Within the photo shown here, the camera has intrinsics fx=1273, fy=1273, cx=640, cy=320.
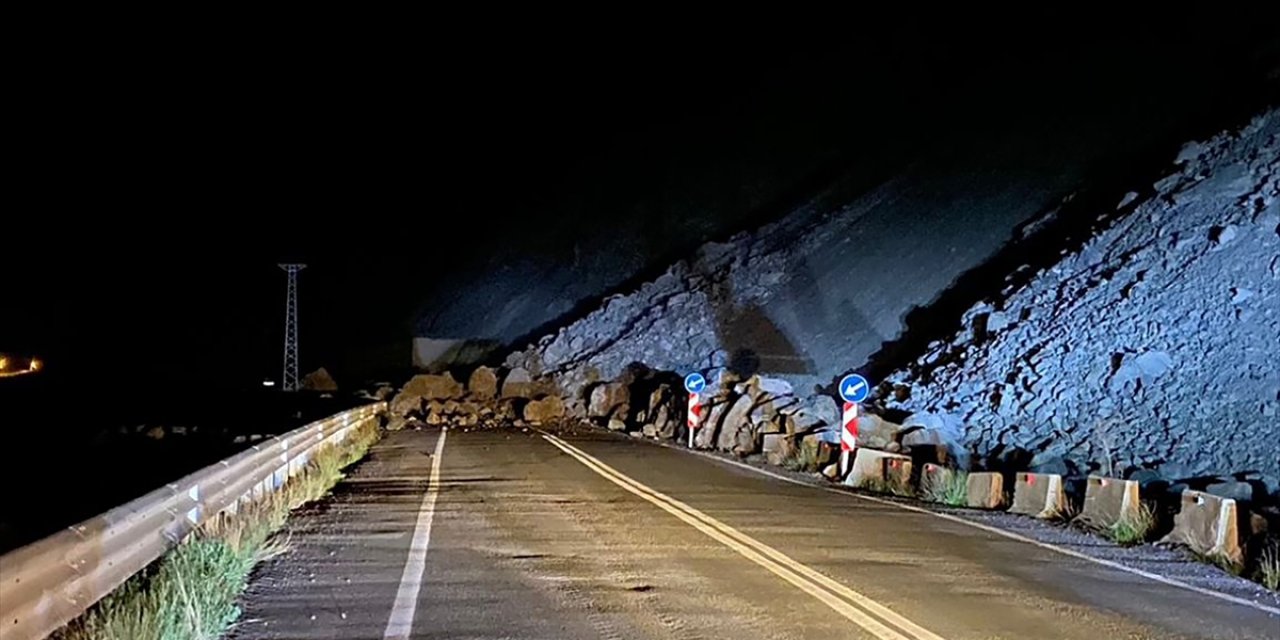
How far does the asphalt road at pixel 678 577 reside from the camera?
29.2ft

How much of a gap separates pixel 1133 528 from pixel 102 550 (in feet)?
36.8

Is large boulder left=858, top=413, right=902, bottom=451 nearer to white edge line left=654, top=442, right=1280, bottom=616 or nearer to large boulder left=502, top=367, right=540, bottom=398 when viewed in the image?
white edge line left=654, top=442, right=1280, bottom=616

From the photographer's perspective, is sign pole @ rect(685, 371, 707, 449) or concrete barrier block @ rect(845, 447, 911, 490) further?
sign pole @ rect(685, 371, 707, 449)

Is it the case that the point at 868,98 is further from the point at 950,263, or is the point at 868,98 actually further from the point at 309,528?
the point at 309,528

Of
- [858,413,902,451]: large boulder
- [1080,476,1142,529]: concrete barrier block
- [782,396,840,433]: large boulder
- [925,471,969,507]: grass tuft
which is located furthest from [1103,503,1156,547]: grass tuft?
[782,396,840,433]: large boulder

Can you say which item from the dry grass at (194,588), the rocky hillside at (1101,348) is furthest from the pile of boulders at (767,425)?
the dry grass at (194,588)

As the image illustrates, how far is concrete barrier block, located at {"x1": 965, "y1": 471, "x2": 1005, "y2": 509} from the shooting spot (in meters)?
18.1

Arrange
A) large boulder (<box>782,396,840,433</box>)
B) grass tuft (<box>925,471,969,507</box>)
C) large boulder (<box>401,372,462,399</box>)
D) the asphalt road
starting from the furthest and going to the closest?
large boulder (<box>401,372,462,399</box>) → large boulder (<box>782,396,840,433</box>) → grass tuft (<box>925,471,969,507</box>) → the asphalt road

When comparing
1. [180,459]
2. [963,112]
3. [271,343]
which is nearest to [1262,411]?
[180,459]

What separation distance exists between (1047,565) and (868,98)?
61.4 metres

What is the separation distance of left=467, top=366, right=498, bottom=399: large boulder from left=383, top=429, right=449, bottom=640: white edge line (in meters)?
28.6

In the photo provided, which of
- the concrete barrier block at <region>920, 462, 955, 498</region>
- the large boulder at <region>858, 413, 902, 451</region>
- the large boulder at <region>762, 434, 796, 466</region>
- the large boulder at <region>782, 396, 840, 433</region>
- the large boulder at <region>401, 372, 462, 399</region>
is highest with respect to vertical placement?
the large boulder at <region>401, 372, 462, 399</region>

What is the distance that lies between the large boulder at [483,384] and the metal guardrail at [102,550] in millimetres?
33068

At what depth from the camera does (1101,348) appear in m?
30.1
